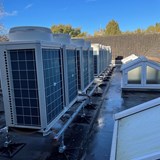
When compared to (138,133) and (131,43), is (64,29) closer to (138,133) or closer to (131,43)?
(131,43)

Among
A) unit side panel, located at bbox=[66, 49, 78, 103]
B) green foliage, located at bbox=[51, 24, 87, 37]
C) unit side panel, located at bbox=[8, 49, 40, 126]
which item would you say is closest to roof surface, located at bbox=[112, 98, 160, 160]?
unit side panel, located at bbox=[8, 49, 40, 126]

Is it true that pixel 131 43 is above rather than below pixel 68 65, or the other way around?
above

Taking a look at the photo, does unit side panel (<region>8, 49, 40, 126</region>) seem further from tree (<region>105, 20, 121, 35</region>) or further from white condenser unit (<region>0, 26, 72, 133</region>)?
tree (<region>105, 20, 121, 35</region>)

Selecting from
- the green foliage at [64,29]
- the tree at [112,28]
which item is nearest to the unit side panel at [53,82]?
the green foliage at [64,29]

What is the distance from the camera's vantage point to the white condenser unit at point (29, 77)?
3697 millimetres

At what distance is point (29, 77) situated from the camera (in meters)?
3.84

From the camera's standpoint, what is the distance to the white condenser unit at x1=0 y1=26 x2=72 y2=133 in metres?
3.70

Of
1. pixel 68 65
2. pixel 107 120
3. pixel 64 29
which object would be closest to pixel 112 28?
pixel 64 29

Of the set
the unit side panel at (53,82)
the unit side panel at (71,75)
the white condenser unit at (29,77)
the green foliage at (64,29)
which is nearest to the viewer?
the white condenser unit at (29,77)

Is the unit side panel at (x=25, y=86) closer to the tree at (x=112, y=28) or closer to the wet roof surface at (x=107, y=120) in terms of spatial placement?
the wet roof surface at (x=107, y=120)

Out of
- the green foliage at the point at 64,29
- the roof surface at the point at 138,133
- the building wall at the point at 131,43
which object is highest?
the green foliage at the point at 64,29

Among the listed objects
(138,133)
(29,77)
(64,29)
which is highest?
(64,29)

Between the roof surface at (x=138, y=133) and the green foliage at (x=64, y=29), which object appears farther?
A: the green foliage at (x=64, y=29)

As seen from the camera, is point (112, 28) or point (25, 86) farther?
point (112, 28)
